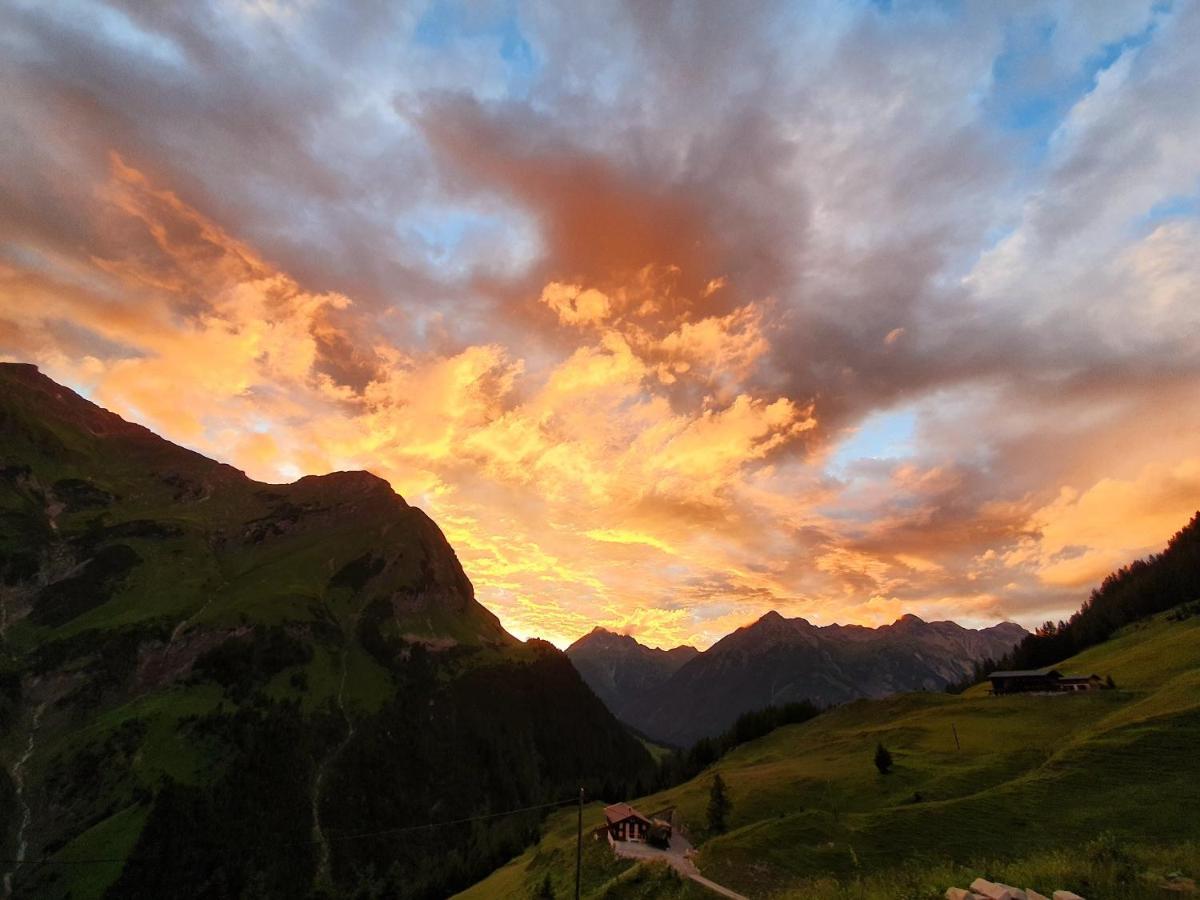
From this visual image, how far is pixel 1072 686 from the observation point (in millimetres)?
119812

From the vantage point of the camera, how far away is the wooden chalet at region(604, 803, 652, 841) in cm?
8825

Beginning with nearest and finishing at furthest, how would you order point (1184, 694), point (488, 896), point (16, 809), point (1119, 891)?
point (1119, 891), point (1184, 694), point (488, 896), point (16, 809)

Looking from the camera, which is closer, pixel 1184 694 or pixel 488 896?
pixel 1184 694

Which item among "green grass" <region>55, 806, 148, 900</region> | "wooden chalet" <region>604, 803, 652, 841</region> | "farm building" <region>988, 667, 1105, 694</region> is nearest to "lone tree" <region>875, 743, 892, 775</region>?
"wooden chalet" <region>604, 803, 652, 841</region>

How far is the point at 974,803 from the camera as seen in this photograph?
195 ft

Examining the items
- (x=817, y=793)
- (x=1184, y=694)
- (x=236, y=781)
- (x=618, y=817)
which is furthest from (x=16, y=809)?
(x=1184, y=694)

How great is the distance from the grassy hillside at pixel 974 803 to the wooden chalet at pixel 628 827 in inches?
261

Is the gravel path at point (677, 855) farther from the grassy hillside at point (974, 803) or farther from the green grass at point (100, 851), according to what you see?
the green grass at point (100, 851)

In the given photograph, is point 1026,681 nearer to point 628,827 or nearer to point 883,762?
point 883,762

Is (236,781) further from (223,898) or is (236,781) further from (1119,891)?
(1119,891)

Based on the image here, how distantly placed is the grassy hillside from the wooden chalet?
21.8ft

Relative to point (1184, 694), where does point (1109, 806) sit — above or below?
below

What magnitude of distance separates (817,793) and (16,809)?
21167 cm

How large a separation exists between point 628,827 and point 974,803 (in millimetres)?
47632
